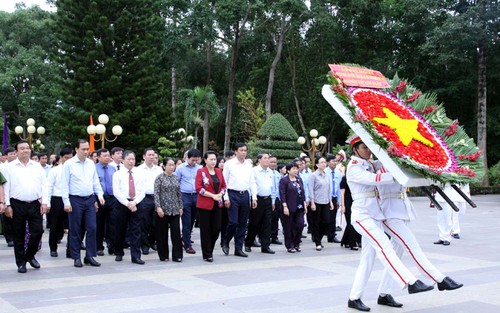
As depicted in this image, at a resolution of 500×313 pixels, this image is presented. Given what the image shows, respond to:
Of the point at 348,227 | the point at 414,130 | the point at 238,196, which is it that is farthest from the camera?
the point at 348,227

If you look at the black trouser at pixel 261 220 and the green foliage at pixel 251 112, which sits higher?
the green foliage at pixel 251 112

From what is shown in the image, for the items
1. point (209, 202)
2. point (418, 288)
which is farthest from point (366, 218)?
point (209, 202)

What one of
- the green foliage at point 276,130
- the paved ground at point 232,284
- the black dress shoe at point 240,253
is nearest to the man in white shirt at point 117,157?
the paved ground at point 232,284

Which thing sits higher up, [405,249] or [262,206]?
[262,206]

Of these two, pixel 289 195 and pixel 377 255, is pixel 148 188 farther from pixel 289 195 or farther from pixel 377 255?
pixel 377 255

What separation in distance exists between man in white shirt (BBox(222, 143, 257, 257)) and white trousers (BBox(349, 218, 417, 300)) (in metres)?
4.08

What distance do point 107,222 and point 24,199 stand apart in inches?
95.7

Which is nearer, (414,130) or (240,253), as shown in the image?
(414,130)

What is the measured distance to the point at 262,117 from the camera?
38562mm

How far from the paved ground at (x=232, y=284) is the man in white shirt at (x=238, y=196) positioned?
1.08 feet

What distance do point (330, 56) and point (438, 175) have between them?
35.3m

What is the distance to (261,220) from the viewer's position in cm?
1055

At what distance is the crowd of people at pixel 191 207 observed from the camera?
587 centimetres

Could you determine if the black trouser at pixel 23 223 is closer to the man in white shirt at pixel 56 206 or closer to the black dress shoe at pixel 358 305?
the man in white shirt at pixel 56 206
